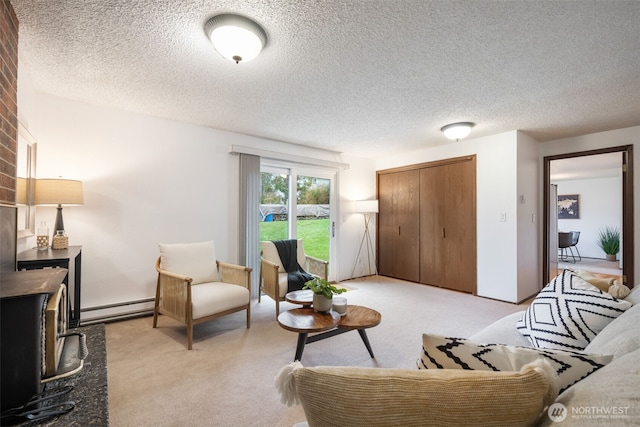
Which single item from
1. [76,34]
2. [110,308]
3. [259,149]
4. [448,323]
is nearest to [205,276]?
[110,308]

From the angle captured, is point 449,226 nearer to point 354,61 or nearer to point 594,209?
point 354,61

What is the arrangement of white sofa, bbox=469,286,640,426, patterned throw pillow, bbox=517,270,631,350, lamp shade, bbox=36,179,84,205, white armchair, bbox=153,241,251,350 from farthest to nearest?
white armchair, bbox=153,241,251,350, lamp shade, bbox=36,179,84,205, patterned throw pillow, bbox=517,270,631,350, white sofa, bbox=469,286,640,426

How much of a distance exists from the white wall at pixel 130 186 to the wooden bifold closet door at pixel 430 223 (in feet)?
9.70

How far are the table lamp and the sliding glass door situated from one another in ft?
7.27

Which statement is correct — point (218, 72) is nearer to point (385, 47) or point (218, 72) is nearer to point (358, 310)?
point (385, 47)

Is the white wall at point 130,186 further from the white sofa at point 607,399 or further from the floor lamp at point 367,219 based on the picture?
the white sofa at point 607,399

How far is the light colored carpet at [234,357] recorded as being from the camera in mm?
1771

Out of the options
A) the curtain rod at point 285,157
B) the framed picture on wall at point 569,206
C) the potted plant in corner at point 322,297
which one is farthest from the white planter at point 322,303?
the framed picture on wall at point 569,206

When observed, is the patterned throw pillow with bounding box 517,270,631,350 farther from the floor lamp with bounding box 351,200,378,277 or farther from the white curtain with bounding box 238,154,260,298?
the floor lamp with bounding box 351,200,378,277

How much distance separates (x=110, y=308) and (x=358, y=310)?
2.71 m

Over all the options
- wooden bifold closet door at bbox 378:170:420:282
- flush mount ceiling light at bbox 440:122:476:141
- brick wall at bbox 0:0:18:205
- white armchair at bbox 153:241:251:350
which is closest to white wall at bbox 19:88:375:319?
white armchair at bbox 153:241:251:350

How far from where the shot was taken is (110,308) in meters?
3.21

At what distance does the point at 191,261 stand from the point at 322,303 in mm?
1603

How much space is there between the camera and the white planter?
2.43 metres
